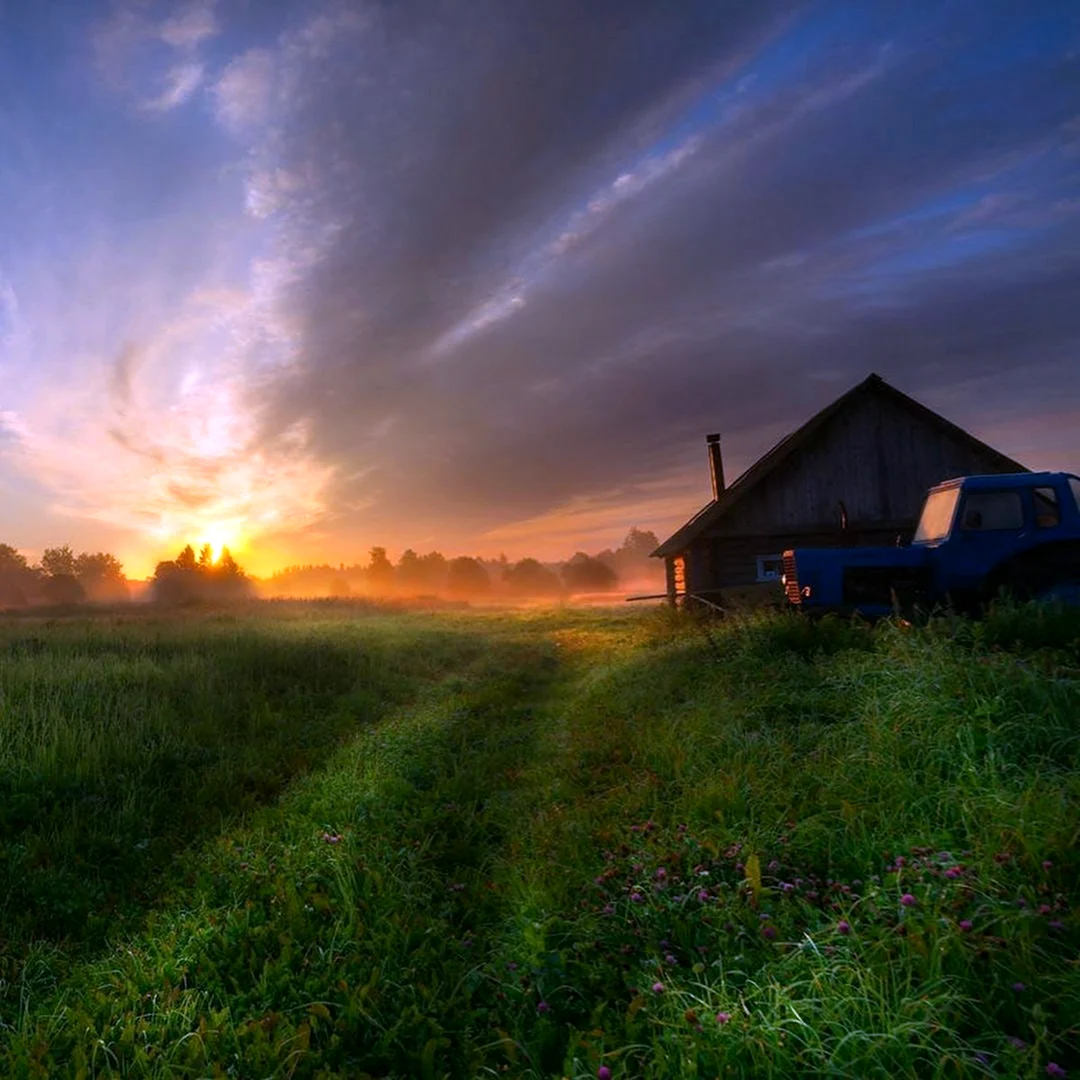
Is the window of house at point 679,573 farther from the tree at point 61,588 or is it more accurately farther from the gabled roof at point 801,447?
the tree at point 61,588

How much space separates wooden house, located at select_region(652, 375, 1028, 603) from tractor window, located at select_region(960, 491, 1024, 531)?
7937 mm

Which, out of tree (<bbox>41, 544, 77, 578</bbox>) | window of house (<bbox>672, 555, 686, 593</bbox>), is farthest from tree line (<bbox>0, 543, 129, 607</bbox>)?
window of house (<bbox>672, 555, 686, 593</bbox>)

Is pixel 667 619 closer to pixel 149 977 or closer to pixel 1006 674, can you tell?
pixel 1006 674

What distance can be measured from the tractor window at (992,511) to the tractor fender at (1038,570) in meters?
0.54

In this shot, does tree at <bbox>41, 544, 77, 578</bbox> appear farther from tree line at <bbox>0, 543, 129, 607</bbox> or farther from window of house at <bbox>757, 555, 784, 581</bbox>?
window of house at <bbox>757, 555, 784, 581</bbox>

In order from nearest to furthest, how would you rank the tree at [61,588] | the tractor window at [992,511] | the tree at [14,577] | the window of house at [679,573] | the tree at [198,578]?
the tractor window at [992,511] → the window of house at [679,573] → the tree at [198,578] → the tree at [61,588] → the tree at [14,577]

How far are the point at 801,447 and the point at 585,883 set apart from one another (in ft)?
54.6

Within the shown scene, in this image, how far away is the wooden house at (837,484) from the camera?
17969mm

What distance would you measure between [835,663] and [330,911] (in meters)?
6.41

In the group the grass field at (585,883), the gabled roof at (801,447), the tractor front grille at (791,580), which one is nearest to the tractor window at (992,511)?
the tractor front grille at (791,580)

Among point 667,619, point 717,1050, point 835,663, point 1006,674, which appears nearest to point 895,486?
point 667,619

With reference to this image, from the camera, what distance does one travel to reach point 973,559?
387 inches

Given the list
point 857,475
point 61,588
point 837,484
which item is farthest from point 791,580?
point 61,588

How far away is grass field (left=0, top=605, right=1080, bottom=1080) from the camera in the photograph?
2684 millimetres
